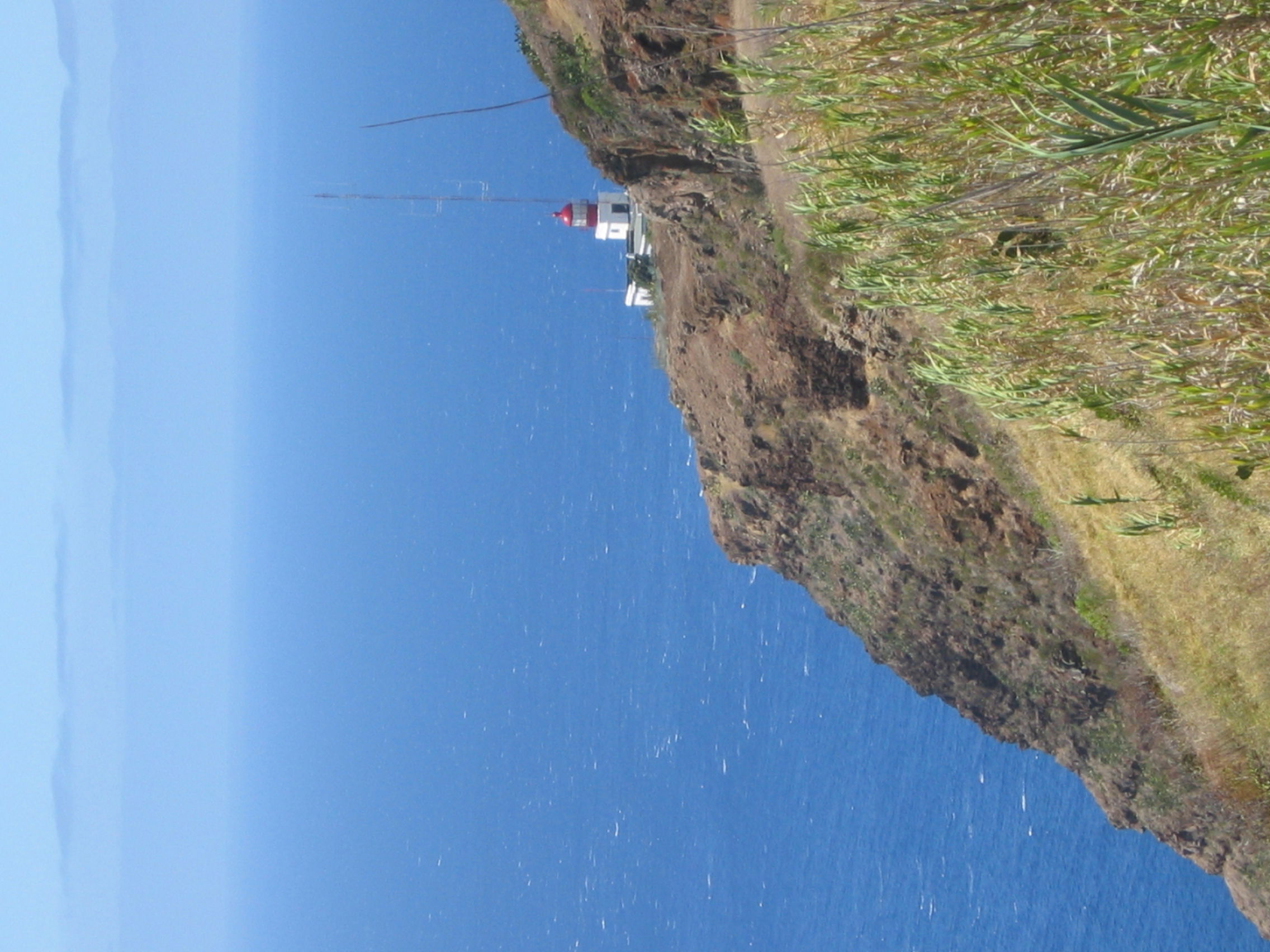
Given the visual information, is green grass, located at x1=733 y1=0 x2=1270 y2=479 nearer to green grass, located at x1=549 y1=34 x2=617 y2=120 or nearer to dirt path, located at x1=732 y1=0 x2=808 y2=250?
dirt path, located at x1=732 y1=0 x2=808 y2=250

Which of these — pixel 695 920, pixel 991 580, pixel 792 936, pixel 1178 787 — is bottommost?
pixel 695 920

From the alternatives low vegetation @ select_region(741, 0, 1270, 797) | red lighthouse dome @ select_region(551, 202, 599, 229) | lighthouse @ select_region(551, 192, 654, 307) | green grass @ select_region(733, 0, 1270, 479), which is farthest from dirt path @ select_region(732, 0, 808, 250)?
red lighthouse dome @ select_region(551, 202, 599, 229)

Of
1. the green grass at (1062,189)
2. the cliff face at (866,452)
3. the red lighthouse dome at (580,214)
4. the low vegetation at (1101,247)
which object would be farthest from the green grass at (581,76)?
the red lighthouse dome at (580,214)

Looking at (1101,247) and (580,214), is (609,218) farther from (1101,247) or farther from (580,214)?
(1101,247)

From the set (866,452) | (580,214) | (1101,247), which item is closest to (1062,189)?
(1101,247)

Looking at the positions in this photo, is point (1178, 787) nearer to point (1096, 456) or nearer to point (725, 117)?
point (1096, 456)

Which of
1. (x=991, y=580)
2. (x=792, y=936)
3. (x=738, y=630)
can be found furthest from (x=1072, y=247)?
(x=738, y=630)
